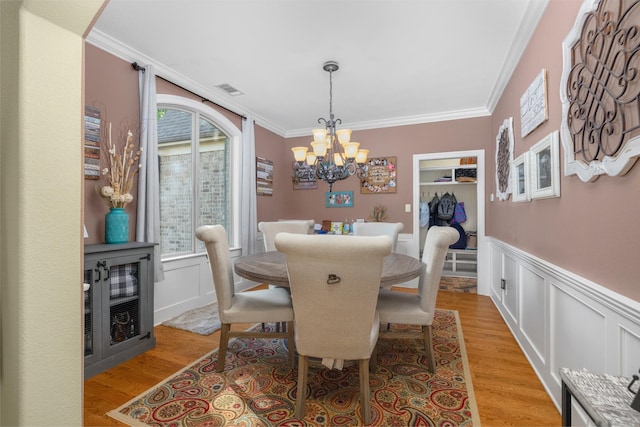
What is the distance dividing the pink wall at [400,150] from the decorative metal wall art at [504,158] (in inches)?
30.0

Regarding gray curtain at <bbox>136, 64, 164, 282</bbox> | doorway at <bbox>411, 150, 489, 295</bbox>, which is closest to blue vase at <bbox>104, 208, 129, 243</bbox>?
gray curtain at <bbox>136, 64, 164, 282</bbox>

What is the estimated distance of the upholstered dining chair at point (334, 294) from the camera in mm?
1425

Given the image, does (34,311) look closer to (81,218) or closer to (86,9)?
(81,218)

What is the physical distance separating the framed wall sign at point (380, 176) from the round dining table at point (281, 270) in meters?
2.28

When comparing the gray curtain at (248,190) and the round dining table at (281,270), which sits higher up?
the gray curtain at (248,190)

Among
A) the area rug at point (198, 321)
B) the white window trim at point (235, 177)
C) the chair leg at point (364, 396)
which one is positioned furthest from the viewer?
the white window trim at point (235, 177)

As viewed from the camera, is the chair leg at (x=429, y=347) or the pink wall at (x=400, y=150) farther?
the pink wall at (x=400, y=150)

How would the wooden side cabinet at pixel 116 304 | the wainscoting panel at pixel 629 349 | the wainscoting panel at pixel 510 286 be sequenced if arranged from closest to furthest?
the wainscoting panel at pixel 629 349 → the wooden side cabinet at pixel 116 304 → the wainscoting panel at pixel 510 286

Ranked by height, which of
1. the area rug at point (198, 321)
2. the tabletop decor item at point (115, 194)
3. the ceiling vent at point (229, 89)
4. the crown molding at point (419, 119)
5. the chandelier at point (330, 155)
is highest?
the ceiling vent at point (229, 89)

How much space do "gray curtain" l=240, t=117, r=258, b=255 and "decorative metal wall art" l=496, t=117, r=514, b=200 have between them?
3104mm

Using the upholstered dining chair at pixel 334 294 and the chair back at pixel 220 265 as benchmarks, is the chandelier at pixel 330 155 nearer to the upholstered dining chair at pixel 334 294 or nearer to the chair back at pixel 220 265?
the chair back at pixel 220 265

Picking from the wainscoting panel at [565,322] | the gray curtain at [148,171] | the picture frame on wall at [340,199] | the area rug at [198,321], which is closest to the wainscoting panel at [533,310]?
the wainscoting panel at [565,322]

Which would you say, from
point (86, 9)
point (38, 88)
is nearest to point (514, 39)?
point (86, 9)

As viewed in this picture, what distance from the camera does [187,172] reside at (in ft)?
11.7
